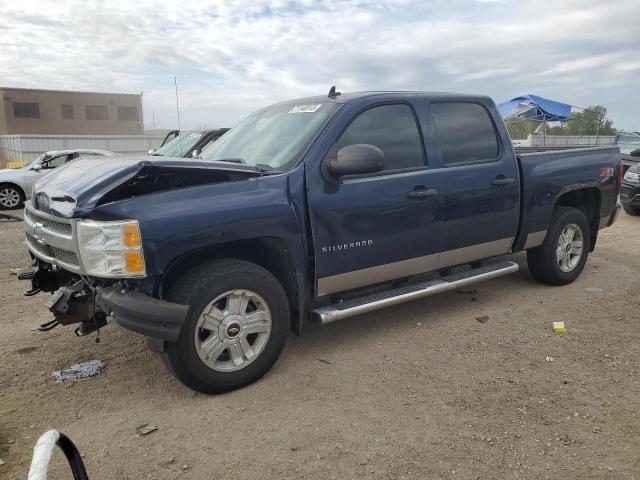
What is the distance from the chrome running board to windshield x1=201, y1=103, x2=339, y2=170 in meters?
1.07

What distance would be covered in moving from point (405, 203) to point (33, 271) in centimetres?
278

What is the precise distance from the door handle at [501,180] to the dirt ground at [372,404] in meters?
1.19

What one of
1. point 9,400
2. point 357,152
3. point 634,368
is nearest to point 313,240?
point 357,152

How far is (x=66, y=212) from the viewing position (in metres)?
3.05

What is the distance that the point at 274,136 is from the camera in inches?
159

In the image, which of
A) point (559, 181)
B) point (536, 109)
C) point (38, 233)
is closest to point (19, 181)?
point (38, 233)

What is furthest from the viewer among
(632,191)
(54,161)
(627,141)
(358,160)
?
(54,161)

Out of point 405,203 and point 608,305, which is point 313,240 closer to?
point 405,203

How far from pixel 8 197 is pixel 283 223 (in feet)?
38.7

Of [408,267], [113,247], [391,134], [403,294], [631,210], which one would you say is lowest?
[631,210]

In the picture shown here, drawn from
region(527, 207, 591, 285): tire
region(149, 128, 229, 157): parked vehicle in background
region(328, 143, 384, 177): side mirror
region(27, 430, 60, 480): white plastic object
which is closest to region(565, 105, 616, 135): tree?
region(149, 128, 229, 157): parked vehicle in background

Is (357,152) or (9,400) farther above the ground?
(357,152)

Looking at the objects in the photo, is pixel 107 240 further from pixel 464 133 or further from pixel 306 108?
pixel 464 133

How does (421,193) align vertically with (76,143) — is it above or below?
below
